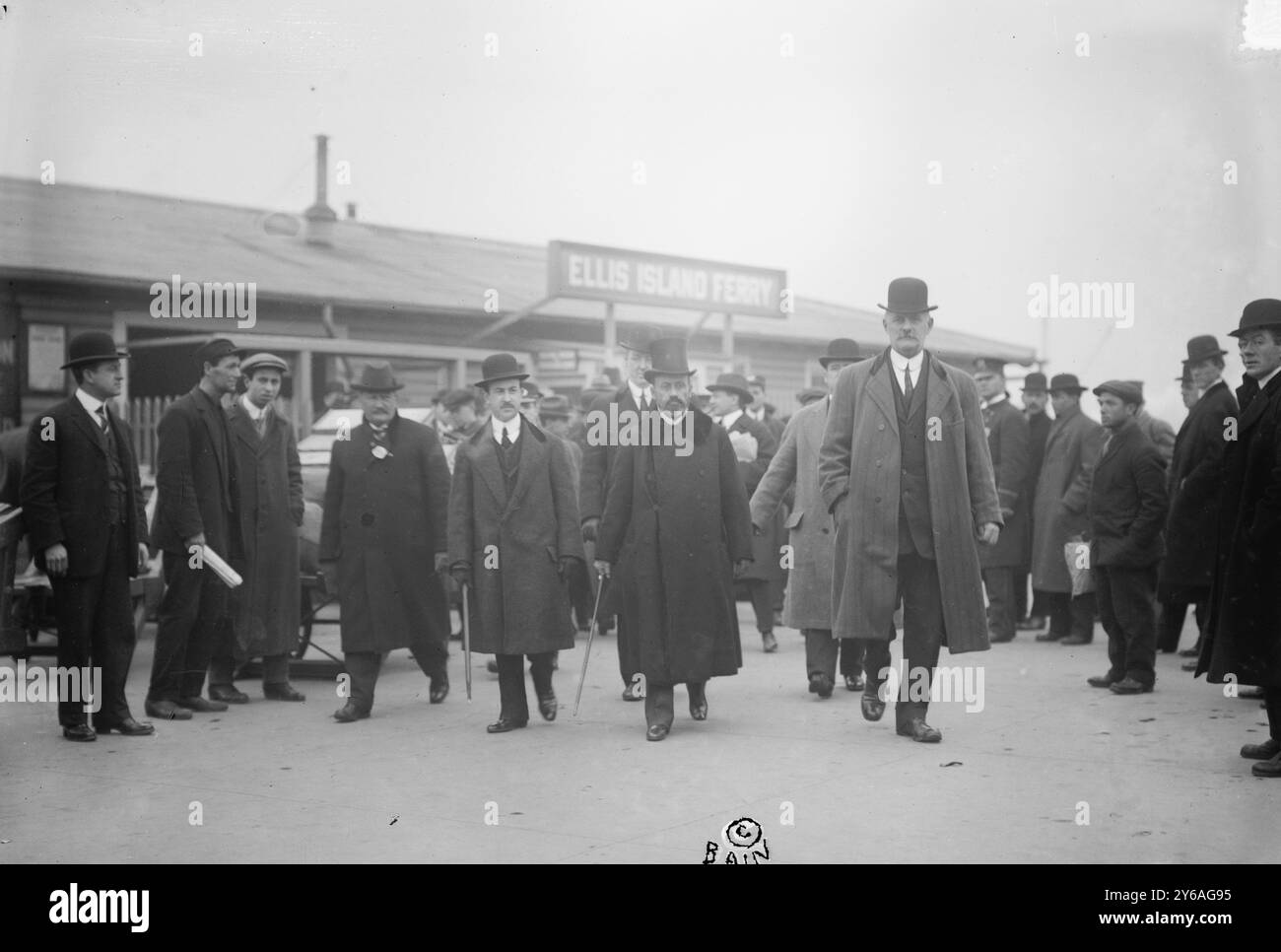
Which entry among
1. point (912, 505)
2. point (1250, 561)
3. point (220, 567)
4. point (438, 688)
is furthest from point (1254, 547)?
point (220, 567)

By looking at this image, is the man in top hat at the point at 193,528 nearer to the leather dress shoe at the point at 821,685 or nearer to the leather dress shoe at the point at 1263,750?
the leather dress shoe at the point at 821,685

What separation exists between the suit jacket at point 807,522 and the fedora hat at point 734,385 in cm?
321

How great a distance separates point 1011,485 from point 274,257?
12.1m

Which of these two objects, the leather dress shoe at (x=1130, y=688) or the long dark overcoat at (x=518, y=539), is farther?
the leather dress shoe at (x=1130, y=688)

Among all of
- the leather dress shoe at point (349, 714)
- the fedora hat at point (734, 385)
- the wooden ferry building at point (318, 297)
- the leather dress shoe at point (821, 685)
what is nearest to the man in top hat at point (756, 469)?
Answer: the fedora hat at point (734, 385)

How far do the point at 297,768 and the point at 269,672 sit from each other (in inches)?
106

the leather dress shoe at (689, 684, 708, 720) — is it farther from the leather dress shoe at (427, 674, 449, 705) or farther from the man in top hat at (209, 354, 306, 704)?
the man in top hat at (209, 354, 306, 704)

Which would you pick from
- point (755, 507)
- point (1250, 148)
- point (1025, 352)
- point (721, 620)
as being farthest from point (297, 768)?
point (1025, 352)

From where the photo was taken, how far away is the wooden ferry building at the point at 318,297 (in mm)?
17578

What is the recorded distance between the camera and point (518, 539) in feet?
27.9

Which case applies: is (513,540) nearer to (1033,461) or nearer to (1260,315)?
(1260,315)

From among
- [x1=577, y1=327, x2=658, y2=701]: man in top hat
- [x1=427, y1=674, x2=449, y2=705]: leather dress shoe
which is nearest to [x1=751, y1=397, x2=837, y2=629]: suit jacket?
[x1=577, y1=327, x2=658, y2=701]: man in top hat

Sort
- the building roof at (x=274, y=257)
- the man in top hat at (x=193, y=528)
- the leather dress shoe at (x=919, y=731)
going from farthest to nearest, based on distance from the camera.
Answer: the building roof at (x=274, y=257)
the man in top hat at (x=193, y=528)
the leather dress shoe at (x=919, y=731)

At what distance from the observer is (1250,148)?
6.86 m
